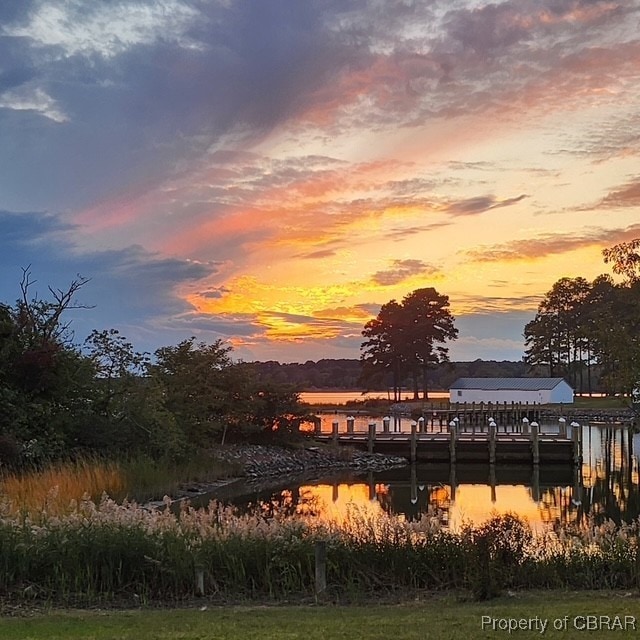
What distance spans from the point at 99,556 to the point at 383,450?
3002cm

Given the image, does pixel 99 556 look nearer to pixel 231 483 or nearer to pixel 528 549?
pixel 528 549

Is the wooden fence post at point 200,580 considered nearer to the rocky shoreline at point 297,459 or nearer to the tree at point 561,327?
the rocky shoreline at point 297,459

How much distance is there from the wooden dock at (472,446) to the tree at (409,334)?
59.2 metres

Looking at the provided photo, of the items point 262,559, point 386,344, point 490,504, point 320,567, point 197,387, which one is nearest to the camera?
point 320,567

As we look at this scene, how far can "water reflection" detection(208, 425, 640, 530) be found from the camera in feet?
71.6

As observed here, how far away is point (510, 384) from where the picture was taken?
82938mm

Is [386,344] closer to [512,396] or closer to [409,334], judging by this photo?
[409,334]

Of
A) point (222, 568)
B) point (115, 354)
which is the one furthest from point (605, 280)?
point (222, 568)

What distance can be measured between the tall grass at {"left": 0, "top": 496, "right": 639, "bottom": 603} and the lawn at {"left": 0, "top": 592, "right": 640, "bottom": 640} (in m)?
0.66

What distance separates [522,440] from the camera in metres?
36.6

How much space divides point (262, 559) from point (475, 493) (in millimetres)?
18476

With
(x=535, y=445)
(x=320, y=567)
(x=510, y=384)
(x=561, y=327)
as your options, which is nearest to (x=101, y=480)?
(x=320, y=567)

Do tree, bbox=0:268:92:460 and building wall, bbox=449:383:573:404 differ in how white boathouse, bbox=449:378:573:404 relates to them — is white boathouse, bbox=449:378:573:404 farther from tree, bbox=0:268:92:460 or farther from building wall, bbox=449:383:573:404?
tree, bbox=0:268:92:460

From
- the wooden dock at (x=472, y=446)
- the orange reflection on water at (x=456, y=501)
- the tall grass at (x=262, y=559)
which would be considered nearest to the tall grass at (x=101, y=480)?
the tall grass at (x=262, y=559)
